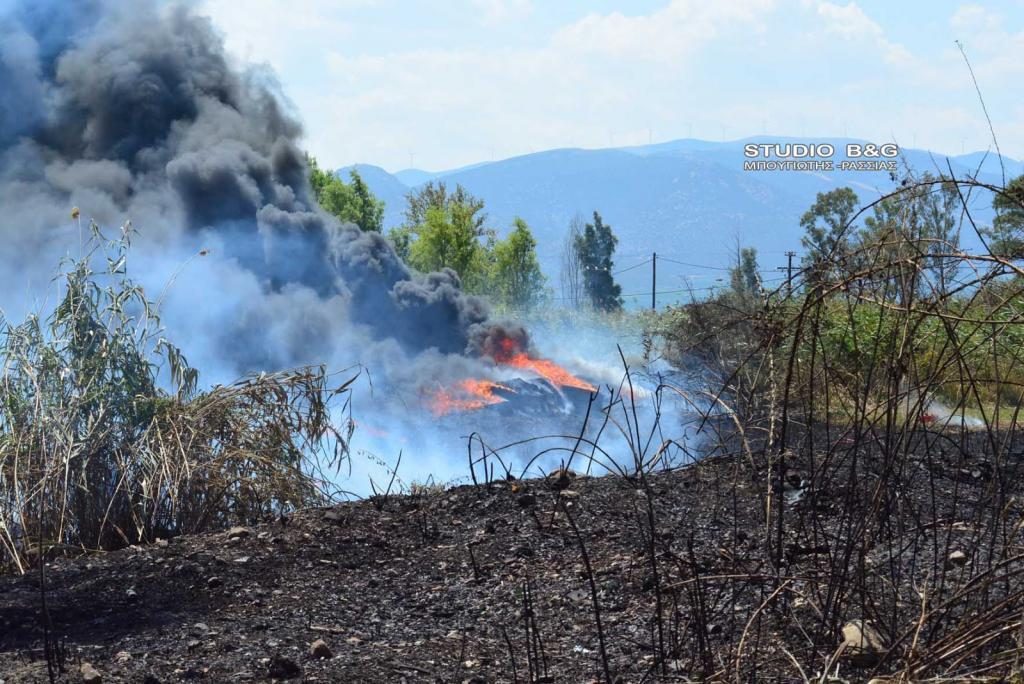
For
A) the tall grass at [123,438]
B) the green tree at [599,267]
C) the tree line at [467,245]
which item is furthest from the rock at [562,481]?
the green tree at [599,267]

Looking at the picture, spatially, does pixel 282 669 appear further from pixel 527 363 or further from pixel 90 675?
pixel 527 363

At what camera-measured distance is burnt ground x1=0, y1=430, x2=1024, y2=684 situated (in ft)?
10.3

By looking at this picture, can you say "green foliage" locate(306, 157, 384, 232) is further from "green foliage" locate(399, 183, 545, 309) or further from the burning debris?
the burning debris

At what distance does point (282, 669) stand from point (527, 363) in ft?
49.8

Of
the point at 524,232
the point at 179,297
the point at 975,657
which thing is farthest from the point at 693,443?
the point at 524,232

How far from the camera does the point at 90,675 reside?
11.0 feet

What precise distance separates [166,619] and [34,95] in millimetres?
16056

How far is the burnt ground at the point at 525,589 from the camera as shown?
3135mm

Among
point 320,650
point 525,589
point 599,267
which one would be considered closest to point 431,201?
point 599,267

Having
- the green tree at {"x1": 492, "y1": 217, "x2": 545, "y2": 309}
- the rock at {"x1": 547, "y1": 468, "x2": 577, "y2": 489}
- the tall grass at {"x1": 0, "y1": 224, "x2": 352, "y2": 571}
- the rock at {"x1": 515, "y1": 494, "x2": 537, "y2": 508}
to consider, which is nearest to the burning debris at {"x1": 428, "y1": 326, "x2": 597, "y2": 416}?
the tall grass at {"x1": 0, "y1": 224, "x2": 352, "y2": 571}

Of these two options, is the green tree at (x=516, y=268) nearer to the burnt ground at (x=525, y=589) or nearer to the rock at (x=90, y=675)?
the burnt ground at (x=525, y=589)

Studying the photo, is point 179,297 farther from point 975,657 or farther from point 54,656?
point 975,657

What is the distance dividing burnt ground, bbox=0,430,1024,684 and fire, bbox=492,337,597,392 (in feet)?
39.6

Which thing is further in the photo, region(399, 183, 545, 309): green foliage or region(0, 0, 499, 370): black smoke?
region(399, 183, 545, 309): green foliage
